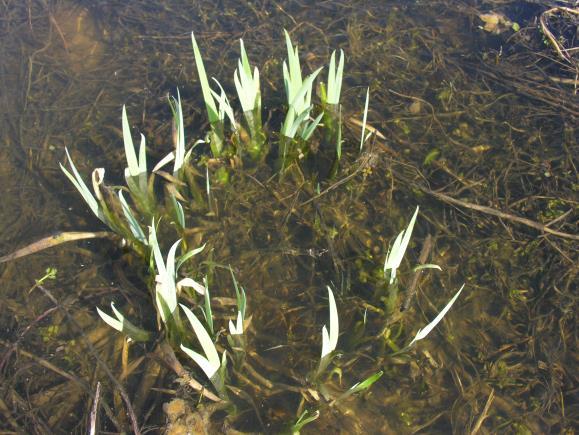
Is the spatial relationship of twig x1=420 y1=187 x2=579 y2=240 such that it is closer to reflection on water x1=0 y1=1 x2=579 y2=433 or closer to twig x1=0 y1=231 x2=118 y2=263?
reflection on water x1=0 y1=1 x2=579 y2=433

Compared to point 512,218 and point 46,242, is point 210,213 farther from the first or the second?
point 512,218

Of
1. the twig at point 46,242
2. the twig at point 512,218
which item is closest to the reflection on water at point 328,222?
the twig at point 512,218

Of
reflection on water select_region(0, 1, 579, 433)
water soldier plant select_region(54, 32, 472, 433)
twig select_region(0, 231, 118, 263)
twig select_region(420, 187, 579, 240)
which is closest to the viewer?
water soldier plant select_region(54, 32, 472, 433)

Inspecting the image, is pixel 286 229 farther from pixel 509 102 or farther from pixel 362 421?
pixel 509 102

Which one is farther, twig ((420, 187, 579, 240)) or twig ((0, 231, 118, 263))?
twig ((420, 187, 579, 240))

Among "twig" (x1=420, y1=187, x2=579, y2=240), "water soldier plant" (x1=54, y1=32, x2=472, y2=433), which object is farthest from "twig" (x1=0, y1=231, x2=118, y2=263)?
"twig" (x1=420, y1=187, x2=579, y2=240)
